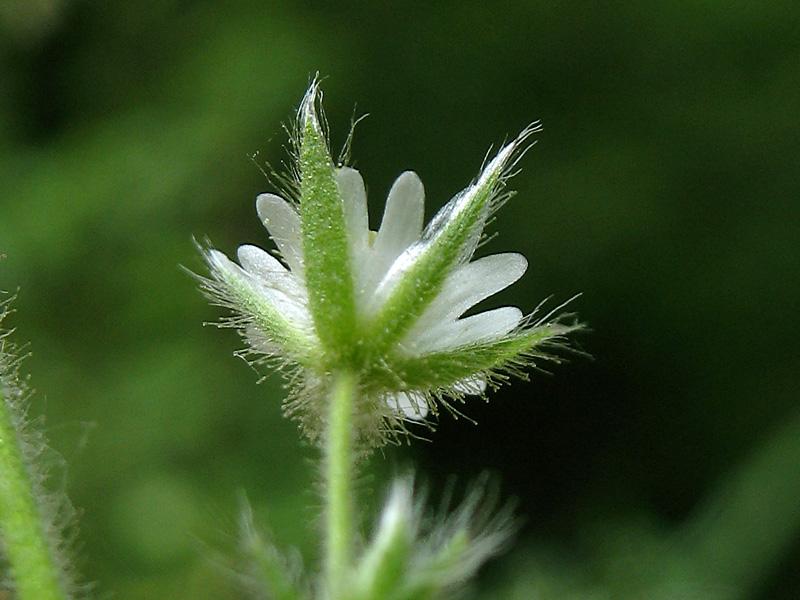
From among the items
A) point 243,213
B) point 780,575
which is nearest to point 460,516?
point 243,213

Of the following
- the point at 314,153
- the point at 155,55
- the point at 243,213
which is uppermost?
the point at 155,55

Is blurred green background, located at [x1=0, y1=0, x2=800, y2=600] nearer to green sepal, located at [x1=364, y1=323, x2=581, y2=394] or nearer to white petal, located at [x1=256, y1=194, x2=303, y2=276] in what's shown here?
green sepal, located at [x1=364, y1=323, x2=581, y2=394]

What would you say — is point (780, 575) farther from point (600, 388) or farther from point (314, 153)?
point (314, 153)

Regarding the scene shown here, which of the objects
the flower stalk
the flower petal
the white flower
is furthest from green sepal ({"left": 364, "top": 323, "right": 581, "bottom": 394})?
the flower stalk

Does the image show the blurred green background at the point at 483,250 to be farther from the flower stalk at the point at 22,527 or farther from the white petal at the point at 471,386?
the flower stalk at the point at 22,527

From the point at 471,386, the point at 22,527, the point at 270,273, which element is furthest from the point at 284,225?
the point at 22,527

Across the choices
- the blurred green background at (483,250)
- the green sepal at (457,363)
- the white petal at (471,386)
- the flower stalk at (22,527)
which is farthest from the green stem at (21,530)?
the blurred green background at (483,250)

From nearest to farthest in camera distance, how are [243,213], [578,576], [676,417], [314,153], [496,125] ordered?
[314,153]
[578,576]
[243,213]
[676,417]
[496,125]
